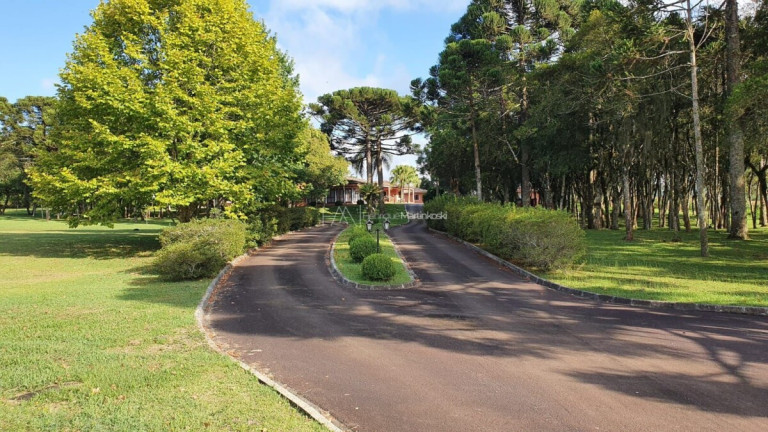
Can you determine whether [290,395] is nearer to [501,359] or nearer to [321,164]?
[501,359]

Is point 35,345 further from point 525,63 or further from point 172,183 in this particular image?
point 525,63

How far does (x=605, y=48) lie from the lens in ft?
68.6

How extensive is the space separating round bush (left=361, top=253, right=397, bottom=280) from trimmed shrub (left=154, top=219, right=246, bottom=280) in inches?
189

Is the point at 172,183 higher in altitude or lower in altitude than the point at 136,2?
lower

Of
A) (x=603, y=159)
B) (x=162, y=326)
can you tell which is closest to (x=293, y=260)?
(x=162, y=326)

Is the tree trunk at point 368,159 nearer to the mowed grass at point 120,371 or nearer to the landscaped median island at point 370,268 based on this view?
the landscaped median island at point 370,268

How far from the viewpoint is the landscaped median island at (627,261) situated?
→ 11.1 meters

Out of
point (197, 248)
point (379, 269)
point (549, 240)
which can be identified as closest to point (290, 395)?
point (379, 269)

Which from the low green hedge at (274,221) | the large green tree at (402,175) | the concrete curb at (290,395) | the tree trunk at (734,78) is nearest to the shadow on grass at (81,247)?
the low green hedge at (274,221)

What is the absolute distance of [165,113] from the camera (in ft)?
59.2

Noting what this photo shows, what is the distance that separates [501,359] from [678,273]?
10.2 m

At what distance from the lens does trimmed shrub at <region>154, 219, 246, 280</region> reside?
13.4m

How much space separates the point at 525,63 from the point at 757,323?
21.6 meters

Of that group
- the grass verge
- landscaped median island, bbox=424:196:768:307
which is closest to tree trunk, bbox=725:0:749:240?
landscaped median island, bbox=424:196:768:307
